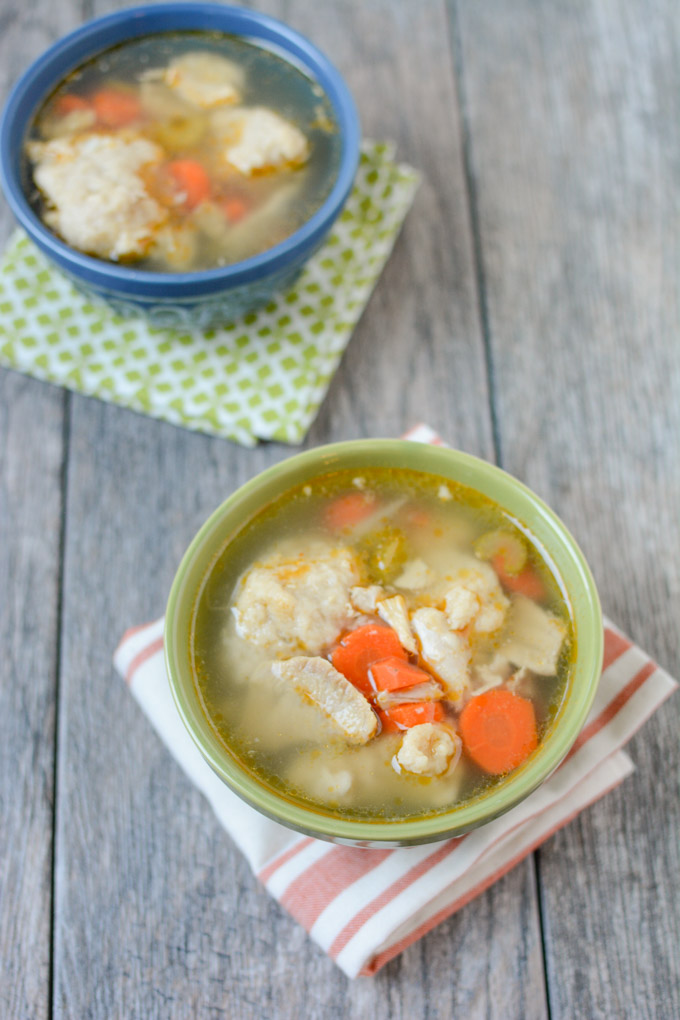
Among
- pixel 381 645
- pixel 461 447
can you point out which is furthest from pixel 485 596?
pixel 461 447

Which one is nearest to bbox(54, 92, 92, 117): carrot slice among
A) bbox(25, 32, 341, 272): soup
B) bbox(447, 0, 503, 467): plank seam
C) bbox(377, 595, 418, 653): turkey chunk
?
bbox(25, 32, 341, 272): soup

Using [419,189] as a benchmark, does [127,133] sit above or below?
above

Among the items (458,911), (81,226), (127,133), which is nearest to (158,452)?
(81,226)

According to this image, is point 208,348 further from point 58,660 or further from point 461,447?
point 58,660

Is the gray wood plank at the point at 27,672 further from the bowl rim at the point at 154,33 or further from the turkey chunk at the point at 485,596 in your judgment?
the turkey chunk at the point at 485,596

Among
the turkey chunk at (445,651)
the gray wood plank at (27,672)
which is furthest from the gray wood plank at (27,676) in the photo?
the turkey chunk at (445,651)

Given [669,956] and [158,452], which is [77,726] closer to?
[158,452]

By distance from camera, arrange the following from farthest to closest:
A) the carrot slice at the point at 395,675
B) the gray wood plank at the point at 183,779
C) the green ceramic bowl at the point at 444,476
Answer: the gray wood plank at the point at 183,779
the carrot slice at the point at 395,675
the green ceramic bowl at the point at 444,476
